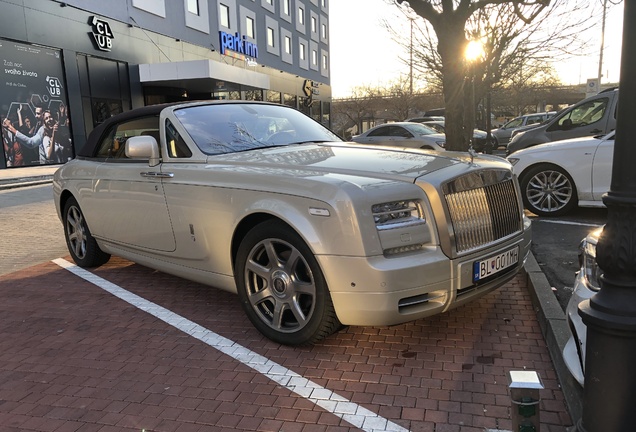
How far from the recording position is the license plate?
323 centimetres

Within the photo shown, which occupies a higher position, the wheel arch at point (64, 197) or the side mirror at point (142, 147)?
the side mirror at point (142, 147)

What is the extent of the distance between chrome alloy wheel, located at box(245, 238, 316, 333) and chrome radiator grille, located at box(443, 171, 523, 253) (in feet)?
3.28

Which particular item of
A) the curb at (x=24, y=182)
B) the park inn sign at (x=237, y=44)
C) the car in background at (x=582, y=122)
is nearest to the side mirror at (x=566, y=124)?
the car in background at (x=582, y=122)

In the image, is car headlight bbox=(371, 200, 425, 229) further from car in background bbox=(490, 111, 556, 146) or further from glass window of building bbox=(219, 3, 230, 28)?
glass window of building bbox=(219, 3, 230, 28)

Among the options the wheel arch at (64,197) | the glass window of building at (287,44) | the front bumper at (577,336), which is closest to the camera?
the front bumper at (577,336)

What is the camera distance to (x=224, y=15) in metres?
29.0

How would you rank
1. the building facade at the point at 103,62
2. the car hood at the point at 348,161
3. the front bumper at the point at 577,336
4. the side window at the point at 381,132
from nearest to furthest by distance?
the front bumper at the point at 577,336, the car hood at the point at 348,161, the side window at the point at 381,132, the building facade at the point at 103,62

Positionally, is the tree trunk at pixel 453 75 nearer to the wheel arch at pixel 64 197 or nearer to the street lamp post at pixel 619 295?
the wheel arch at pixel 64 197

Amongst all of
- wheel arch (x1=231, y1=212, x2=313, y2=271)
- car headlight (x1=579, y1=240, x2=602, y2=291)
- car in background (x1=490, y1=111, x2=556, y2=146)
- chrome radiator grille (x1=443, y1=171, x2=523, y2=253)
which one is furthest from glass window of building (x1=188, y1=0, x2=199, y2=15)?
car headlight (x1=579, y1=240, x2=602, y2=291)

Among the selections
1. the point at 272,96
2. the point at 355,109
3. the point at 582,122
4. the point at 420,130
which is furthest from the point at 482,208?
the point at 355,109

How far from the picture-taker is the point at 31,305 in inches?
184

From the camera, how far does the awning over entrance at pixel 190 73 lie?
2159cm

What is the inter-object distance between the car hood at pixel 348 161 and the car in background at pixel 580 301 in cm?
105

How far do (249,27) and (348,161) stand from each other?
31.1 metres
